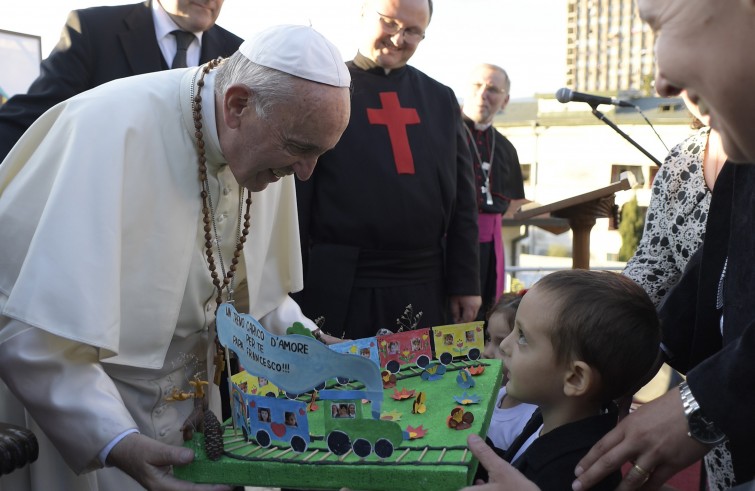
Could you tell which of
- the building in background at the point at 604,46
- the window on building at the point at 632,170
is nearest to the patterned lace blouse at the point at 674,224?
the window on building at the point at 632,170

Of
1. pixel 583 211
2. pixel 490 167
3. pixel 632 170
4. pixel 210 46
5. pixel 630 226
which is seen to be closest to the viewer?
pixel 210 46

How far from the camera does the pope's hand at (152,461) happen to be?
1.75 m

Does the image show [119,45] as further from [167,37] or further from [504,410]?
[504,410]

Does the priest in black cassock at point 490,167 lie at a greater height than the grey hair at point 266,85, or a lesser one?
lesser

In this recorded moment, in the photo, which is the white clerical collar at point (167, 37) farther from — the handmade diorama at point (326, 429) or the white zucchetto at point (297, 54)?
Result: the handmade diorama at point (326, 429)

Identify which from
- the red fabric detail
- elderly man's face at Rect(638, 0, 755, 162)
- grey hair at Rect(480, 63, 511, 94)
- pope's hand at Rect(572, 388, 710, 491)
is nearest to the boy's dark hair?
pope's hand at Rect(572, 388, 710, 491)

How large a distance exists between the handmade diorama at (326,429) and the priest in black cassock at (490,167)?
3.74 metres

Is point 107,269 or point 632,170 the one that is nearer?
point 107,269

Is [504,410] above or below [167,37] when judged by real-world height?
below

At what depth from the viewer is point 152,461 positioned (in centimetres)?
183

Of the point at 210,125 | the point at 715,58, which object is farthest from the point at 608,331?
the point at 210,125

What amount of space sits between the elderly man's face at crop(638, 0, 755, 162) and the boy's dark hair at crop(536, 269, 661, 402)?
2.14ft

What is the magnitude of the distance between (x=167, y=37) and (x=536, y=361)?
2664mm

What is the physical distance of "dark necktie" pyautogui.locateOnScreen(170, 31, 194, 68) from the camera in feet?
12.5
